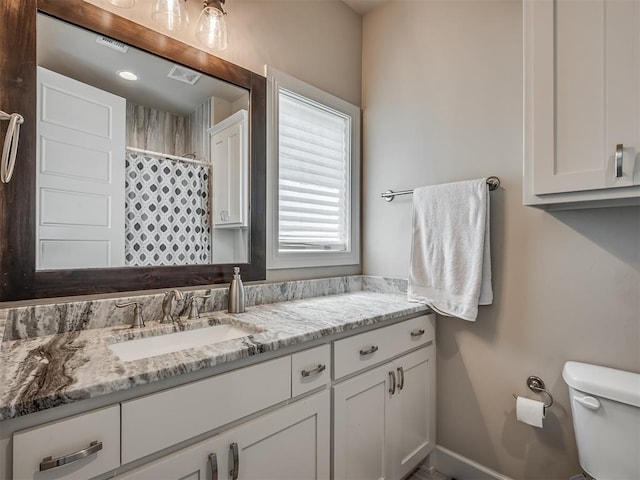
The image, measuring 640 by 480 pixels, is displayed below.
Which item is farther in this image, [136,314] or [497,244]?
[497,244]

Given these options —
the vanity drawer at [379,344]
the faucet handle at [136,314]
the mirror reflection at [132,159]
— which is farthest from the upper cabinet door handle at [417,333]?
the faucet handle at [136,314]

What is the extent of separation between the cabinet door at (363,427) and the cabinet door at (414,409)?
3.0 inches

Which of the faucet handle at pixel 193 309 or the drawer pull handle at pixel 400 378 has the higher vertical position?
the faucet handle at pixel 193 309

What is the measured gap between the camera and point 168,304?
1289 millimetres

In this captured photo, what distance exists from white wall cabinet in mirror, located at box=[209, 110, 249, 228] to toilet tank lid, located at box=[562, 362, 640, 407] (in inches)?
58.4

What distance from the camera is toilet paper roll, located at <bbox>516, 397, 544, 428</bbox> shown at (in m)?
1.38

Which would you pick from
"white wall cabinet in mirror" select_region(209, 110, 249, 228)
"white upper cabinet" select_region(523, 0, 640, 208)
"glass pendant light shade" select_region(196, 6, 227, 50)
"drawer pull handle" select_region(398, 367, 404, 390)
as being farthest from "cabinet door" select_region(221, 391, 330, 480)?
"glass pendant light shade" select_region(196, 6, 227, 50)

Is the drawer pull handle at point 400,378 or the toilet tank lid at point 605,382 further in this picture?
the drawer pull handle at point 400,378

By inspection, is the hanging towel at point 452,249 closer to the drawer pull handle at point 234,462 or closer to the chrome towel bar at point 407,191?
the chrome towel bar at point 407,191

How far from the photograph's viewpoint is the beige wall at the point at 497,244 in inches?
52.1

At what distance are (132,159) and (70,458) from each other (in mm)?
994

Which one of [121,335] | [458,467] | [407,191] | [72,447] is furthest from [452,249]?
[72,447]

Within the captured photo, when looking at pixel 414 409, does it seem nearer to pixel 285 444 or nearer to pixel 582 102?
pixel 285 444

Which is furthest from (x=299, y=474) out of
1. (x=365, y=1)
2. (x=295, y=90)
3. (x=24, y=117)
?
(x=365, y=1)
